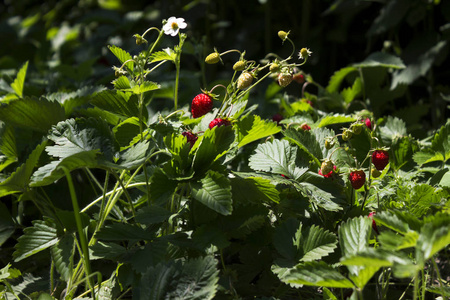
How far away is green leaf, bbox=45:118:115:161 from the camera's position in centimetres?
82

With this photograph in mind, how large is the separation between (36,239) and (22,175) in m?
0.11

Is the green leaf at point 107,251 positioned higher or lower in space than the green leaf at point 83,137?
lower

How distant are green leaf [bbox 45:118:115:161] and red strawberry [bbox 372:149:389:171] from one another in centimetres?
45

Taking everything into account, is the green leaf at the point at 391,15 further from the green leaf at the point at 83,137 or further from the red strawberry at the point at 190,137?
the green leaf at the point at 83,137

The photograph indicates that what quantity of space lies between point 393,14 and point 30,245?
1.46 meters

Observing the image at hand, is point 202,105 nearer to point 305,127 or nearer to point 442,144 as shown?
point 305,127

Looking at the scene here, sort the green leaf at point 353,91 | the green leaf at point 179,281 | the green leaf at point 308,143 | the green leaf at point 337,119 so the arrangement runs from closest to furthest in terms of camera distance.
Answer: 1. the green leaf at point 179,281
2. the green leaf at point 308,143
3. the green leaf at point 337,119
4. the green leaf at point 353,91

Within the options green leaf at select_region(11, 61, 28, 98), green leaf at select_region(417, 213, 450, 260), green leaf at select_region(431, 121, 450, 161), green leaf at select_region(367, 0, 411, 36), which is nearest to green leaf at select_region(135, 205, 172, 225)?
green leaf at select_region(417, 213, 450, 260)

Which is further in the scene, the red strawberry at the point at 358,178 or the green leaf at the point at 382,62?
the green leaf at the point at 382,62

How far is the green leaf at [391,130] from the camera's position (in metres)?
1.14

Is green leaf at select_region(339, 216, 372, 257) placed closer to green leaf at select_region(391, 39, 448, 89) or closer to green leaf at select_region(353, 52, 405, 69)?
green leaf at select_region(353, 52, 405, 69)

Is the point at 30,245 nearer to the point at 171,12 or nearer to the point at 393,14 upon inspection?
the point at 393,14

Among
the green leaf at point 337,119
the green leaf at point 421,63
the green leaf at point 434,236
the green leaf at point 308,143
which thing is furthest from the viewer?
the green leaf at point 421,63

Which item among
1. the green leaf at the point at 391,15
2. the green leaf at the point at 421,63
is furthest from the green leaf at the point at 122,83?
the green leaf at the point at 391,15
